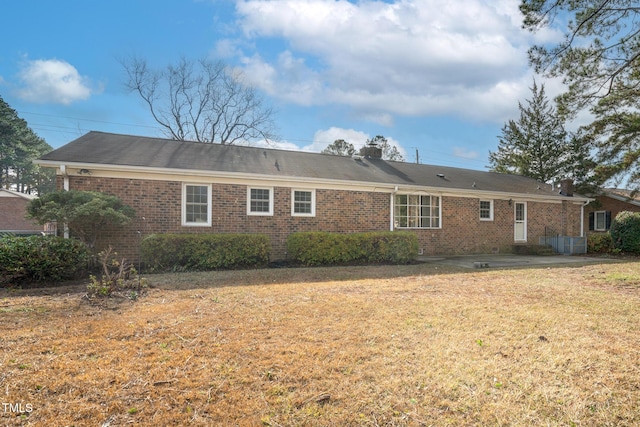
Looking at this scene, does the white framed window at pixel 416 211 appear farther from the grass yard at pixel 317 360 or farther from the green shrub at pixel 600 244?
the green shrub at pixel 600 244

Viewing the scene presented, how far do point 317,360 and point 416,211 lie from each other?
1196 centimetres

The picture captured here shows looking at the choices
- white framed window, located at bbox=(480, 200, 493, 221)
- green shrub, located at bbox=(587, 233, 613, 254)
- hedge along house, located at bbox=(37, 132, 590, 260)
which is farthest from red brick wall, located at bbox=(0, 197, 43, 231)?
green shrub, located at bbox=(587, 233, 613, 254)

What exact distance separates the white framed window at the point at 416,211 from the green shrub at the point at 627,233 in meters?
9.36

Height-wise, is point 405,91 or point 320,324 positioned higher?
point 405,91

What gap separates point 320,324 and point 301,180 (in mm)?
7960

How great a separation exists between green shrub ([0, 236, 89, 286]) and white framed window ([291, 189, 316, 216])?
659cm

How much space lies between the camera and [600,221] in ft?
79.3

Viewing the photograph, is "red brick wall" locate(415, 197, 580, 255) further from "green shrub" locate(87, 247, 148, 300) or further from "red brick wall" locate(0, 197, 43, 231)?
"red brick wall" locate(0, 197, 43, 231)

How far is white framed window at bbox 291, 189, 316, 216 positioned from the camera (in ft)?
40.2

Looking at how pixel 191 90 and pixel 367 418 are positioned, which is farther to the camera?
pixel 191 90

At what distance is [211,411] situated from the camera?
2.58 meters

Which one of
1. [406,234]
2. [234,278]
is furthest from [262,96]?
[234,278]

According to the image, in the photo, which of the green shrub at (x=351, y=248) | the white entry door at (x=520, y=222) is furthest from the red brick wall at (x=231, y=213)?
the white entry door at (x=520, y=222)

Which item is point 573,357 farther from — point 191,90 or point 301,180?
point 191,90
